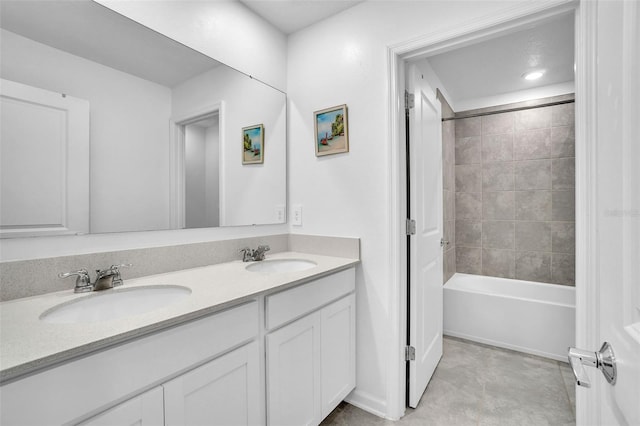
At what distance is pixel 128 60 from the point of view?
132 centimetres

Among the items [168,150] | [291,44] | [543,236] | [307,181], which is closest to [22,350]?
[168,150]

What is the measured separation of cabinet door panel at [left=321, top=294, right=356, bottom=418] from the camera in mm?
1491

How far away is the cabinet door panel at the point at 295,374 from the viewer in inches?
47.2

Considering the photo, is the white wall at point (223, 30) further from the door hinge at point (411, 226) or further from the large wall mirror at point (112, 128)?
the door hinge at point (411, 226)

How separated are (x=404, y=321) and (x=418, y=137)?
1.08 metres

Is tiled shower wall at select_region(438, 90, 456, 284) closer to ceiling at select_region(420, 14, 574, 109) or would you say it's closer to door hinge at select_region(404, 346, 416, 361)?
ceiling at select_region(420, 14, 574, 109)

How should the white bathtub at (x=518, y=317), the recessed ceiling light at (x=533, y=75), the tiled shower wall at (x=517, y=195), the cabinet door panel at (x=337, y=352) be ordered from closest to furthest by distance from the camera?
the cabinet door panel at (x=337, y=352) < the white bathtub at (x=518, y=317) < the recessed ceiling light at (x=533, y=75) < the tiled shower wall at (x=517, y=195)

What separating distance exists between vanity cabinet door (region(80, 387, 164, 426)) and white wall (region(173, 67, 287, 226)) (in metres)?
0.99

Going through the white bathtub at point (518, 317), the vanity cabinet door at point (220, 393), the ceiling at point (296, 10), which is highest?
the ceiling at point (296, 10)

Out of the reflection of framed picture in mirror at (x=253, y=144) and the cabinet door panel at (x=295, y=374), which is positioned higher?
the reflection of framed picture in mirror at (x=253, y=144)

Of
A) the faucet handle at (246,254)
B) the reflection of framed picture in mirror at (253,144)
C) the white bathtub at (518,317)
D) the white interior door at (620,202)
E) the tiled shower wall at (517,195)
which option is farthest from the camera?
the tiled shower wall at (517,195)

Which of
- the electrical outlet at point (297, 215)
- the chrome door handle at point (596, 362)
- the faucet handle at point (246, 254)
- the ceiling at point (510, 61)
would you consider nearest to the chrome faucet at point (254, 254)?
Result: the faucet handle at point (246, 254)

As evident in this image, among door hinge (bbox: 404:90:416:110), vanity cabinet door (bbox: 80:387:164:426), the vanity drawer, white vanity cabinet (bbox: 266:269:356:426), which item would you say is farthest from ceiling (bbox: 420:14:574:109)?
vanity cabinet door (bbox: 80:387:164:426)

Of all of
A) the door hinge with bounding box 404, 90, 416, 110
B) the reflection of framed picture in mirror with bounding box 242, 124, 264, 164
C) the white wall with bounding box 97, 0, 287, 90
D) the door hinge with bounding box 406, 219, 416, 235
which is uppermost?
the white wall with bounding box 97, 0, 287, 90
